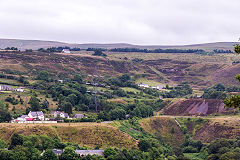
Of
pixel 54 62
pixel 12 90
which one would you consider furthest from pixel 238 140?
pixel 54 62

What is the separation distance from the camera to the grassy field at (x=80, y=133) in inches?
3113

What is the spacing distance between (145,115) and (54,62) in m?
74.9

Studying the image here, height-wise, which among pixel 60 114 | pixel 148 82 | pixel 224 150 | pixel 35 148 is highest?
pixel 60 114

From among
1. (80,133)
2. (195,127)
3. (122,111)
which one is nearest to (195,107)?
(195,127)

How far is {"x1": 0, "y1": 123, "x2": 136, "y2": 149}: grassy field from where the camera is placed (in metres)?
79.1

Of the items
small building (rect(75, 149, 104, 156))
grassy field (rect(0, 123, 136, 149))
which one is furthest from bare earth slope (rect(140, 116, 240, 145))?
small building (rect(75, 149, 104, 156))

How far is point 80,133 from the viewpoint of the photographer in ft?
272

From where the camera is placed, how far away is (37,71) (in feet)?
483

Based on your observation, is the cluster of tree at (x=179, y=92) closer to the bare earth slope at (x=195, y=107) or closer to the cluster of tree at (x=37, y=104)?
the bare earth slope at (x=195, y=107)

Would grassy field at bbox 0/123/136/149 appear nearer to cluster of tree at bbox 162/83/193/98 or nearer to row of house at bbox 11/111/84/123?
row of house at bbox 11/111/84/123

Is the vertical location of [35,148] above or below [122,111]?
below

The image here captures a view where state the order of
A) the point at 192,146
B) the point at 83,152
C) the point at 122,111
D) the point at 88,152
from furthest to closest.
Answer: the point at 122,111, the point at 192,146, the point at 88,152, the point at 83,152

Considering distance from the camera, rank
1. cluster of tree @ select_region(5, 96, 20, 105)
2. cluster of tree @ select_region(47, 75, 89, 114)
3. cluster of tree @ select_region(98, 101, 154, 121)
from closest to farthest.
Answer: cluster of tree @ select_region(98, 101, 154, 121)
cluster of tree @ select_region(5, 96, 20, 105)
cluster of tree @ select_region(47, 75, 89, 114)

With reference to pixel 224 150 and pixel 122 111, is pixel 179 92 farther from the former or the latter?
pixel 224 150
